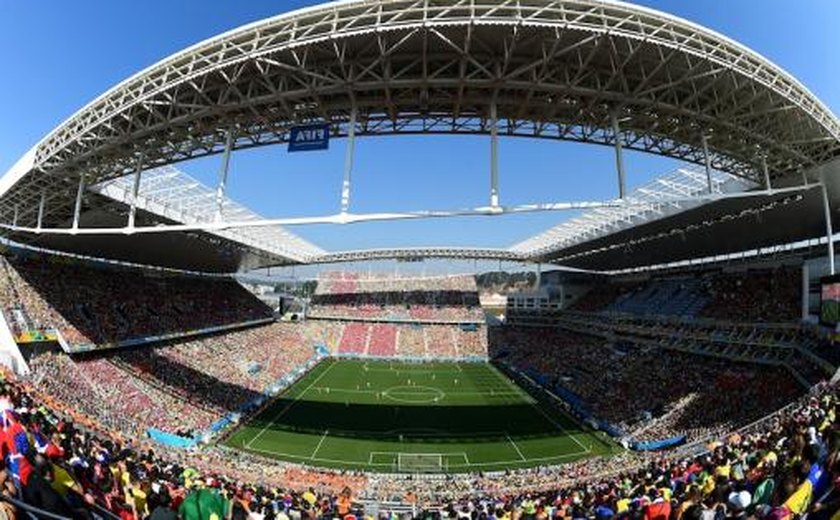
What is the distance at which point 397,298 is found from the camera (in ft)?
228

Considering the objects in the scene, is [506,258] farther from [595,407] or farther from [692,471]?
[692,471]

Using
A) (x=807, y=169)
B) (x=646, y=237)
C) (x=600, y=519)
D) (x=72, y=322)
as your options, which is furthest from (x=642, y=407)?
(x=72, y=322)

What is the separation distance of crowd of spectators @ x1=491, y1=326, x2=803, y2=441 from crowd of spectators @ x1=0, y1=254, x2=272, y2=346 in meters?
28.2

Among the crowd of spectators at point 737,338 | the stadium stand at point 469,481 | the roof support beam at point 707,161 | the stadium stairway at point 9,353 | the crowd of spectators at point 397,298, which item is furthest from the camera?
the crowd of spectators at point 397,298

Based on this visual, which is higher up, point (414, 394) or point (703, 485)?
point (703, 485)

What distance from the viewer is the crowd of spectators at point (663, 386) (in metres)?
22.5

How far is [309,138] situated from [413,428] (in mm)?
19755

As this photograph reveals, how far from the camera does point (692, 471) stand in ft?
38.3

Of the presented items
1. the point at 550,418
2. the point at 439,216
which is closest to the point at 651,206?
the point at 550,418

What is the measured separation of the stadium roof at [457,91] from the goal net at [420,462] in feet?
46.6

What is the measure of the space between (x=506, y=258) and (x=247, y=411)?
3598 cm

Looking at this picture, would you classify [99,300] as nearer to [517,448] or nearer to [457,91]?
[517,448]

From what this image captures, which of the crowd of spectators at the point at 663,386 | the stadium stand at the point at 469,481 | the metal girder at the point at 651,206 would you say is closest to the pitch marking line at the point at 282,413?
the stadium stand at the point at 469,481

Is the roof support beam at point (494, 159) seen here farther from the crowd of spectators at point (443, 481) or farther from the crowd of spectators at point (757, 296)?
the crowd of spectators at point (757, 296)
